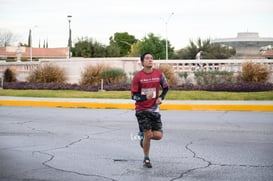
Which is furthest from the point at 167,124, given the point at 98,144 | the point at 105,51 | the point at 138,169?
the point at 105,51

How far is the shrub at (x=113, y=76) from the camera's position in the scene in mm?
26938

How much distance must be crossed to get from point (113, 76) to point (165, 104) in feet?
33.5

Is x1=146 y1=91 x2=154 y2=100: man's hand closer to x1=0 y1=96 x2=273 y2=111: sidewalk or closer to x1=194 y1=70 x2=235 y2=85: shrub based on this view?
x1=0 y1=96 x2=273 y2=111: sidewalk

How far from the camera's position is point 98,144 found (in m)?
9.38

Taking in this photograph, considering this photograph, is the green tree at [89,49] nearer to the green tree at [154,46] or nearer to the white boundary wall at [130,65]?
the green tree at [154,46]

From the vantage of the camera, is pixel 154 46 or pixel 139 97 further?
pixel 154 46

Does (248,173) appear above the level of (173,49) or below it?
below

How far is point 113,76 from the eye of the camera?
27109mm

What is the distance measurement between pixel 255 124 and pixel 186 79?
551 inches

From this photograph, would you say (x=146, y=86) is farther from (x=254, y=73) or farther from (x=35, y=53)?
(x=35, y=53)

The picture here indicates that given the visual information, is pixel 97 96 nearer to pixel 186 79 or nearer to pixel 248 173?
pixel 186 79

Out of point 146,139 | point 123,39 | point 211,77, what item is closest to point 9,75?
point 211,77

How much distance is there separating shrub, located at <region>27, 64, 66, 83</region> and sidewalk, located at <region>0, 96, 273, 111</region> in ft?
28.5

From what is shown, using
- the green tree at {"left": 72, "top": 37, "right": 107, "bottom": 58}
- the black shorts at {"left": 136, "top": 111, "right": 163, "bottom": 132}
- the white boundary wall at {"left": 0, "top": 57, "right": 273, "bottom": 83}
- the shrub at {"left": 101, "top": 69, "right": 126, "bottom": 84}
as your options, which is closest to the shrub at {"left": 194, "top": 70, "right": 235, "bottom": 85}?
the white boundary wall at {"left": 0, "top": 57, "right": 273, "bottom": 83}
